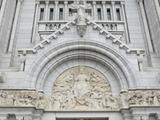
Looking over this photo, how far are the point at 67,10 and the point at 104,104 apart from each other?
887 cm

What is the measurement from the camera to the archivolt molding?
48.0 ft

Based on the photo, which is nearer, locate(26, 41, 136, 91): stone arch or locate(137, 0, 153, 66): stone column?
locate(26, 41, 136, 91): stone arch

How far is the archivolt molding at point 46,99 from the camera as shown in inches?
576

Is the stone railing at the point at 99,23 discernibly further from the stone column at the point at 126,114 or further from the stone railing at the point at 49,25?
the stone column at the point at 126,114

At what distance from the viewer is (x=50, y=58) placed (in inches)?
651

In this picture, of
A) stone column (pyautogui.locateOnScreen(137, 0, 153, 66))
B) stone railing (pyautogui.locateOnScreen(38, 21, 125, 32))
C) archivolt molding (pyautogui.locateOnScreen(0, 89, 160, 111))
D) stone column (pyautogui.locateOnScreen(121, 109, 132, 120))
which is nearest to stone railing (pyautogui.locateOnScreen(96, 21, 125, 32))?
stone railing (pyautogui.locateOnScreen(38, 21, 125, 32))

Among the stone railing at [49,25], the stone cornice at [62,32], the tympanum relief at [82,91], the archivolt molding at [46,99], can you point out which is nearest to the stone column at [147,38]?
the stone cornice at [62,32]

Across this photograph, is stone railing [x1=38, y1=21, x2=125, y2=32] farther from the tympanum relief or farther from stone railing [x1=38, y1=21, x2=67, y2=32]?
the tympanum relief

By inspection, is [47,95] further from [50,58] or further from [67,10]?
[67,10]

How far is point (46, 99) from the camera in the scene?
51.5 ft

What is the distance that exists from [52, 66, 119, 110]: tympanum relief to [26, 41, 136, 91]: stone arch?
87 cm

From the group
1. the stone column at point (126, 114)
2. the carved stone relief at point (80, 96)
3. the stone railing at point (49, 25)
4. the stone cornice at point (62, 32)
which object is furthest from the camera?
the stone railing at point (49, 25)

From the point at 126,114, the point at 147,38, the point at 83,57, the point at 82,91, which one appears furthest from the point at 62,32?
the point at 126,114

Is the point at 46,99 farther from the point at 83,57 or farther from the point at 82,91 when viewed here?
the point at 83,57
